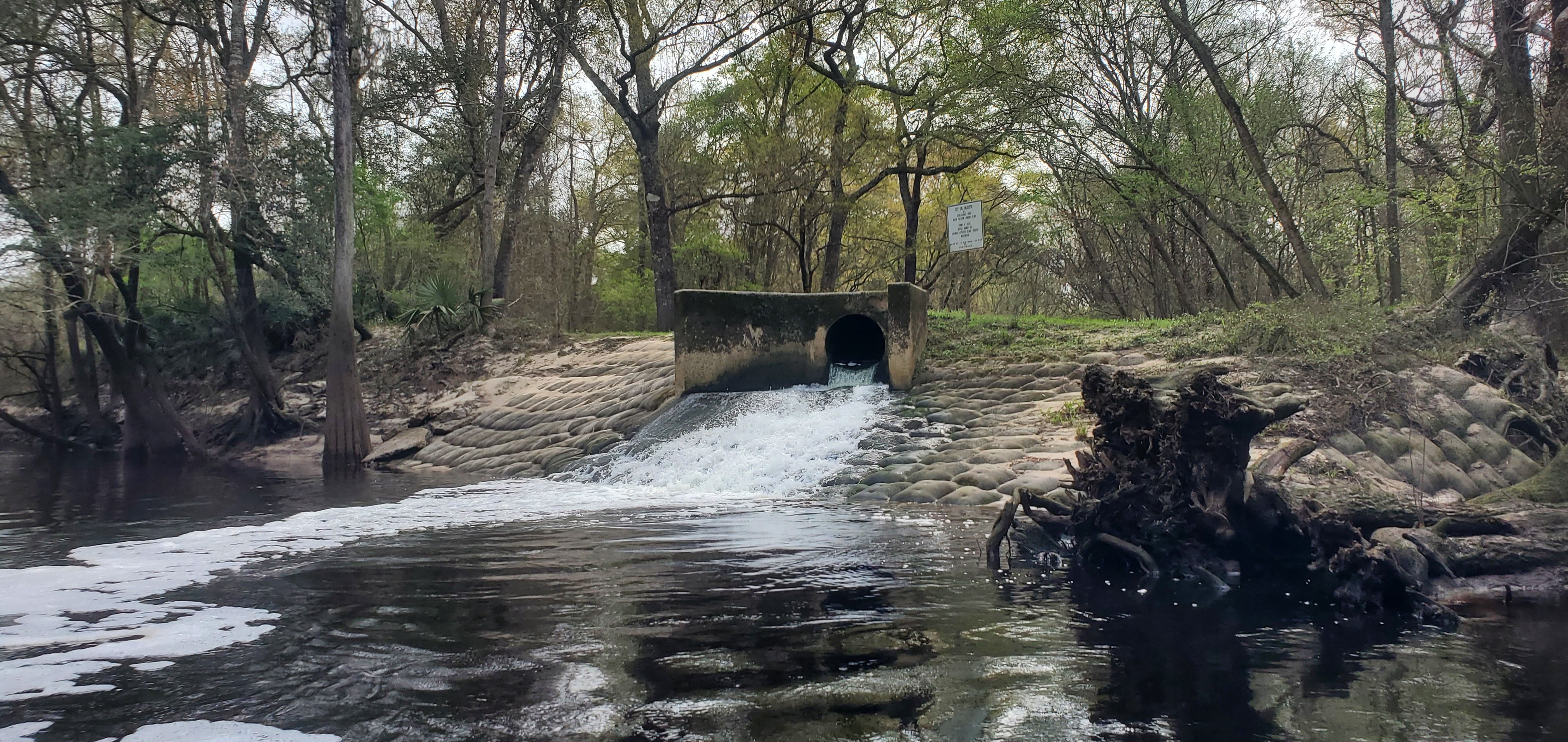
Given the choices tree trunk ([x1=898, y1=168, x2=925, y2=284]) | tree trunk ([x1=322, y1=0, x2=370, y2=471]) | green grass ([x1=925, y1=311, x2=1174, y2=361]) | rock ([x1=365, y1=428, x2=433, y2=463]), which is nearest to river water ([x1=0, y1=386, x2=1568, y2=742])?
green grass ([x1=925, y1=311, x2=1174, y2=361])

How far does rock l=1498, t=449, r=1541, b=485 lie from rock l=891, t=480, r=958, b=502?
16.2 ft

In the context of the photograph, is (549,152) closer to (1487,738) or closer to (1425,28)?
(1425,28)

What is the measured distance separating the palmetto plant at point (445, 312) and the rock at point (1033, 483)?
49.4 feet

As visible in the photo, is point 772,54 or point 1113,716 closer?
point 1113,716

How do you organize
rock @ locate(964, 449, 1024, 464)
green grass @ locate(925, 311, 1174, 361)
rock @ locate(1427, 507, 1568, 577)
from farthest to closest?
green grass @ locate(925, 311, 1174, 361) → rock @ locate(964, 449, 1024, 464) → rock @ locate(1427, 507, 1568, 577)

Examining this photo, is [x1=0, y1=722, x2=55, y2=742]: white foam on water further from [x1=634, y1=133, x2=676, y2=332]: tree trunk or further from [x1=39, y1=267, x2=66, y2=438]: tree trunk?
[x1=634, y1=133, x2=676, y2=332]: tree trunk

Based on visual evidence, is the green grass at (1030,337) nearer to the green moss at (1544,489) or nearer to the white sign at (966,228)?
the white sign at (966,228)

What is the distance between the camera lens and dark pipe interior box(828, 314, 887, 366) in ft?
57.1

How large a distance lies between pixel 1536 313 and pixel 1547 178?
2414 millimetres

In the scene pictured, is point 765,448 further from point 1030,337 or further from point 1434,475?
point 1434,475

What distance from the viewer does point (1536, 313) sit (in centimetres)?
1065

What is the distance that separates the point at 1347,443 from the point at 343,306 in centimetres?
1452

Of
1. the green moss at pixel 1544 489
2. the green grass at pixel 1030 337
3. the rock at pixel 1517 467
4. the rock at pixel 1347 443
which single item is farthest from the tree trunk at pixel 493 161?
the green moss at pixel 1544 489

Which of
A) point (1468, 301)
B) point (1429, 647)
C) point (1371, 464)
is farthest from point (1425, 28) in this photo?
point (1429, 647)
